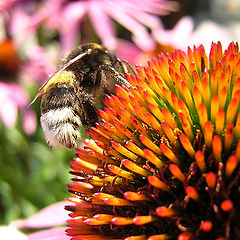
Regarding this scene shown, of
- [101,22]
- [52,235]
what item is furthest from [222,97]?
[101,22]


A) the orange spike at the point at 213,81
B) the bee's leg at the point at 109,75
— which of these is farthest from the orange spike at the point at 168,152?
the bee's leg at the point at 109,75

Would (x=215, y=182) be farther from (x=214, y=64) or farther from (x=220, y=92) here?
(x=214, y=64)

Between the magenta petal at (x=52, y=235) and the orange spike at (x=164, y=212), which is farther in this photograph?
the magenta petal at (x=52, y=235)

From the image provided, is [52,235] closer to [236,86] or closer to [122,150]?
[122,150]

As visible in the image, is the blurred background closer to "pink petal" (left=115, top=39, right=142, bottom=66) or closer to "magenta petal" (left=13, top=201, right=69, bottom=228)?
"pink petal" (left=115, top=39, right=142, bottom=66)

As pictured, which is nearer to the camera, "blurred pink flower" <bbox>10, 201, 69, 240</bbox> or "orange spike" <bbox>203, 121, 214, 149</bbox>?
"orange spike" <bbox>203, 121, 214, 149</bbox>

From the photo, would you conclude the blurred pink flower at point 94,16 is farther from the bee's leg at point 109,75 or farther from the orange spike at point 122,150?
the orange spike at point 122,150

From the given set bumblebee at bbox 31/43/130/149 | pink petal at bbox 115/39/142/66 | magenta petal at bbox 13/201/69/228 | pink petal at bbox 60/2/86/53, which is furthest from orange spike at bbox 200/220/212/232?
pink petal at bbox 115/39/142/66
